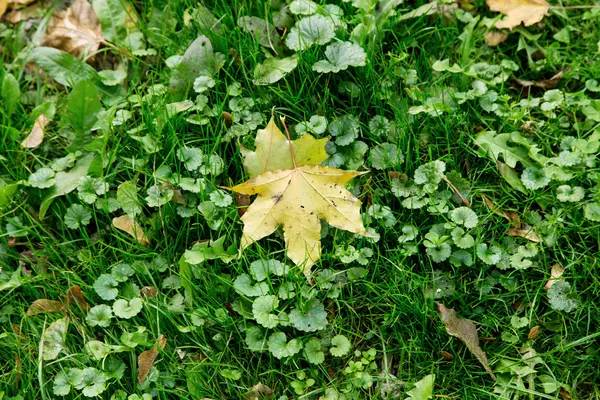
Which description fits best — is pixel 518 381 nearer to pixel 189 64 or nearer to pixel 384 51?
pixel 384 51

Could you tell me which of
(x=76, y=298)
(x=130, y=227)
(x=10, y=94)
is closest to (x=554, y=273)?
(x=130, y=227)

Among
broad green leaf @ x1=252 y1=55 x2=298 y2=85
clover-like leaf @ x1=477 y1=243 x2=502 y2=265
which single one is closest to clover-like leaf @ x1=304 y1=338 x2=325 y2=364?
clover-like leaf @ x1=477 y1=243 x2=502 y2=265

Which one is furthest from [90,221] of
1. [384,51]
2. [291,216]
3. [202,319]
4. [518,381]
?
[518,381]

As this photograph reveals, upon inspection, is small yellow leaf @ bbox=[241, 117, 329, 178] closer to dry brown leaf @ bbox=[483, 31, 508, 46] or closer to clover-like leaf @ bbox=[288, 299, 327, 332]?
clover-like leaf @ bbox=[288, 299, 327, 332]

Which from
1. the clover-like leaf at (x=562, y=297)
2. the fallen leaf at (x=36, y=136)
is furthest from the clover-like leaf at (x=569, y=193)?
the fallen leaf at (x=36, y=136)

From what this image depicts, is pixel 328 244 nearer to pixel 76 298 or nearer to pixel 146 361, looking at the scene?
pixel 146 361
